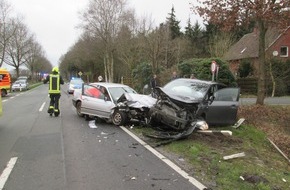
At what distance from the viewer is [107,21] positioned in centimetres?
6009

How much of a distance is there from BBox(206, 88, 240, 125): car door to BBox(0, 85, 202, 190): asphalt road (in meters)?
2.73

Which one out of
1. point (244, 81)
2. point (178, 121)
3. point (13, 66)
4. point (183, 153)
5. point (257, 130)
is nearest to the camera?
point (183, 153)

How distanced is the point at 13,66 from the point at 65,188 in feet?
273

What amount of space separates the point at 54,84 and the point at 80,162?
8256mm

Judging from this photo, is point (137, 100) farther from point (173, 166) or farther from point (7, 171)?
point (7, 171)

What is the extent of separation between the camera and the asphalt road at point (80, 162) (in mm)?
6359

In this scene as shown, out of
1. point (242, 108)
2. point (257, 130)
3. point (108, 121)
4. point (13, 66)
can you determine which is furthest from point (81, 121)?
point (13, 66)

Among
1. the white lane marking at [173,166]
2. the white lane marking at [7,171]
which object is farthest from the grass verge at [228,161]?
the white lane marking at [7,171]

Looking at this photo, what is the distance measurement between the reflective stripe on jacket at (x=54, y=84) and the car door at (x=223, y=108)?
20.8 ft

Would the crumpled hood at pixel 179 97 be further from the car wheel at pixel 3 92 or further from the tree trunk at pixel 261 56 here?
the car wheel at pixel 3 92

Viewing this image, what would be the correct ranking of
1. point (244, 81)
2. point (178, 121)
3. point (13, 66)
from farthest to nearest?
1. point (13, 66)
2. point (244, 81)
3. point (178, 121)

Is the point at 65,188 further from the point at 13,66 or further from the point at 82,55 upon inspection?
the point at 13,66

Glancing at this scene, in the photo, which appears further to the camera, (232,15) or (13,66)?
(13,66)

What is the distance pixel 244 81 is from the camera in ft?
112
